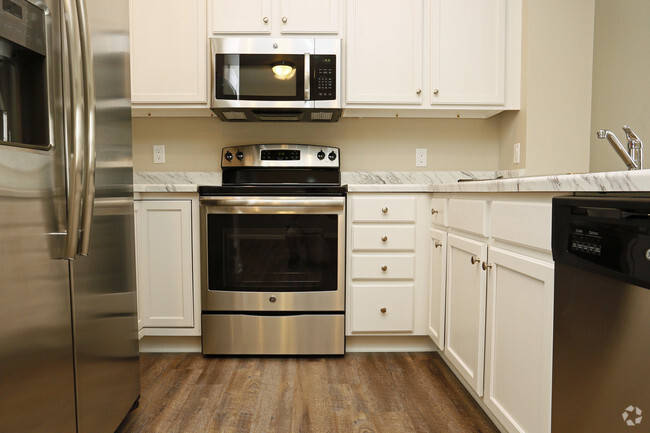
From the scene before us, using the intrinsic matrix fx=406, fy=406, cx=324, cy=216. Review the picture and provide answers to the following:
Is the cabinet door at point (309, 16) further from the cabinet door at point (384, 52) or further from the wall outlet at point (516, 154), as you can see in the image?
the wall outlet at point (516, 154)

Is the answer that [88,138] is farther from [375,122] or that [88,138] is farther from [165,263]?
[375,122]

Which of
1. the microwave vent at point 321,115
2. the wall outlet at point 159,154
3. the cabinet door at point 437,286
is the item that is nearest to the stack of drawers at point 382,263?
the cabinet door at point 437,286

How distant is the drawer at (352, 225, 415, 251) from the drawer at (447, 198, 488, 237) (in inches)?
12.5

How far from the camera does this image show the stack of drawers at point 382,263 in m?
2.10

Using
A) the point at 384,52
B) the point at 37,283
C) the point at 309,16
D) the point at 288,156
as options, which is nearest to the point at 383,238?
the point at 288,156

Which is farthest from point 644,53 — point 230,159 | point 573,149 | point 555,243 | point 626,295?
point 230,159

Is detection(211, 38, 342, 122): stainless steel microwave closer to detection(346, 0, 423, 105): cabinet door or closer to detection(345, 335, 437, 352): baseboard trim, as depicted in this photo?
detection(346, 0, 423, 105): cabinet door

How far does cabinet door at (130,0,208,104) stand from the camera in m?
2.23

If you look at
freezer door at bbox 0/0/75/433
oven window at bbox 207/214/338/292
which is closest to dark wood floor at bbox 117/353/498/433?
oven window at bbox 207/214/338/292

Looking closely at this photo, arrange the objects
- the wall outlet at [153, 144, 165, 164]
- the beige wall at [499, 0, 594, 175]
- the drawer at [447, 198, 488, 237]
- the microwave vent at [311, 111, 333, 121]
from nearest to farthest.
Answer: the drawer at [447, 198, 488, 237], the beige wall at [499, 0, 594, 175], the microwave vent at [311, 111, 333, 121], the wall outlet at [153, 144, 165, 164]

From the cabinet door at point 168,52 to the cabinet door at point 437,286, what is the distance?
148 centimetres

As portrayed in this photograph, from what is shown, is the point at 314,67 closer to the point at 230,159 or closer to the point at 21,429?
the point at 230,159

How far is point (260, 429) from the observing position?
4.74 ft

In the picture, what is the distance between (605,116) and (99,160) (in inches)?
89.9
